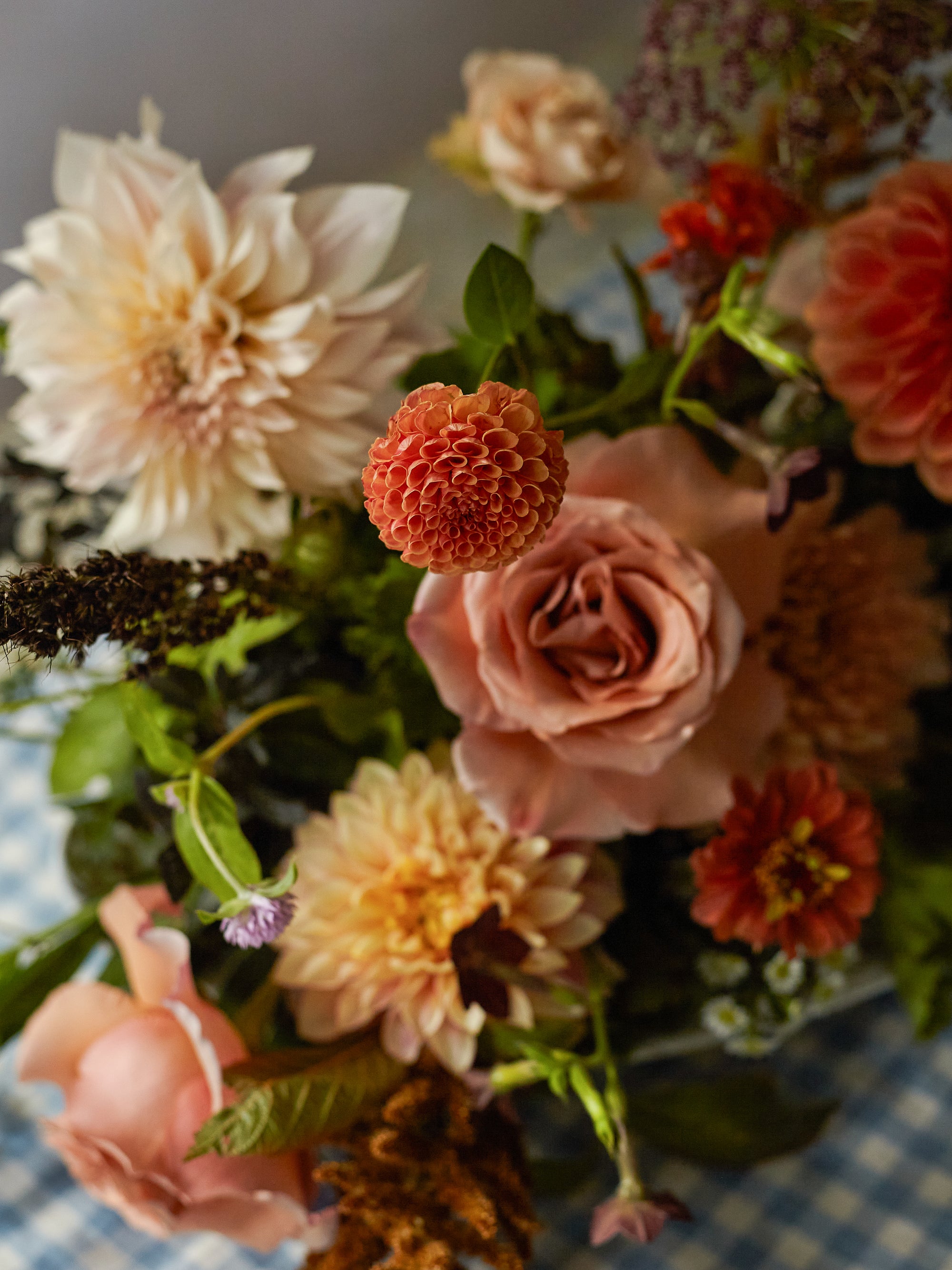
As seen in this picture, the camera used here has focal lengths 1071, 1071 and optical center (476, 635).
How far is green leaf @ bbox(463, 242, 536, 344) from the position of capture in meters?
0.29

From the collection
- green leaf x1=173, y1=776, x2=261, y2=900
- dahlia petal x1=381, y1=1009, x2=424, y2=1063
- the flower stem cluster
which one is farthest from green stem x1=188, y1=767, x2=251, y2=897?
the flower stem cluster

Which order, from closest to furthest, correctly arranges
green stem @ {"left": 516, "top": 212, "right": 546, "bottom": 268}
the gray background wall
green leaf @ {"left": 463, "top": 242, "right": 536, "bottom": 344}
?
green leaf @ {"left": 463, "top": 242, "right": 536, "bottom": 344}
green stem @ {"left": 516, "top": 212, "right": 546, "bottom": 268}
the gray background wall

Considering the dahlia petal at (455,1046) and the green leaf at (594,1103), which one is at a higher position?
the green leaf at (594,1103)

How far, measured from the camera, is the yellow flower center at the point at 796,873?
34 centimetres

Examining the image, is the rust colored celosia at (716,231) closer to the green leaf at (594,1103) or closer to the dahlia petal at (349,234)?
the dahlia petal at (349,234)

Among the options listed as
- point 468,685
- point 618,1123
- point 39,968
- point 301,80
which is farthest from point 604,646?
point 301,80

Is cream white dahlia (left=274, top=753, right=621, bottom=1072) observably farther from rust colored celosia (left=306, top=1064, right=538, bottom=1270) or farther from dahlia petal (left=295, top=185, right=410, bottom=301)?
dahlia petal (left=295, top=185, right=410, bottom=301)

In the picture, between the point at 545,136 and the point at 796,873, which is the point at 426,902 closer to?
the point at 796,873

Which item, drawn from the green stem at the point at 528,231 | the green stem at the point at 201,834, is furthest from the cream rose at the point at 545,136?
the green stem at the point at 201,834

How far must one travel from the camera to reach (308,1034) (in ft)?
1.25

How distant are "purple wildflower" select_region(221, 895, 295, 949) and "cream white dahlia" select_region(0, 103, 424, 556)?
0.15 metres

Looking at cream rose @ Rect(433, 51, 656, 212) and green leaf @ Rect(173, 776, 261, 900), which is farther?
cream rose @ Rect(433, 51, 656, 212)

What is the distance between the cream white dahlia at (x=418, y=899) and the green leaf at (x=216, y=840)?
0.05 m

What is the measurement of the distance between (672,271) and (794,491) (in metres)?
0.12
